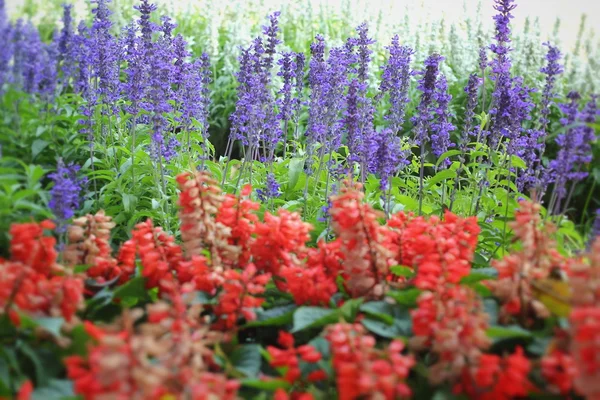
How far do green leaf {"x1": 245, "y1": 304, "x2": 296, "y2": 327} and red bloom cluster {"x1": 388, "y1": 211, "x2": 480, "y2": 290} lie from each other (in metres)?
0.42

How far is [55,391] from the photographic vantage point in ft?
6.11

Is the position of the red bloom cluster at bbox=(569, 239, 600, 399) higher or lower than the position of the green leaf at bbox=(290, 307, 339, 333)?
higher

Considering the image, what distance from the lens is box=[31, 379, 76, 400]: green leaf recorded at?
1813mm

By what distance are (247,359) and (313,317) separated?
24 cm

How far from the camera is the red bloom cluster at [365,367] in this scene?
1.72 metres

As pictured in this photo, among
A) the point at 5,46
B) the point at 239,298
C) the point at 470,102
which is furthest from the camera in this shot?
the point at 470,102

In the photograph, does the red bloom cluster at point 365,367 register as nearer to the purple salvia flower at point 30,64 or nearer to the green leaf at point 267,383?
the green leaf at point 267,383

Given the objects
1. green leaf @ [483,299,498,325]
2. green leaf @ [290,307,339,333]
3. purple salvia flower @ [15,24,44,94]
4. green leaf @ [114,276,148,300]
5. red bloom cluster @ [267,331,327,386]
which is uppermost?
purple salvia flower @ [15,24,44,94]

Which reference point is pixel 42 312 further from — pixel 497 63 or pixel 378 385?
pixel 497 63

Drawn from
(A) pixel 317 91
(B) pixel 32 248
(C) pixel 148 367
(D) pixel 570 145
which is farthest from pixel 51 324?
(A) pixel 317 91

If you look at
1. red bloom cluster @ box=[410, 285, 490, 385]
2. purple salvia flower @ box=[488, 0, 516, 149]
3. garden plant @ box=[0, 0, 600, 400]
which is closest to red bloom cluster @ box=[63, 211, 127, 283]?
garden plant @ box=[0, 0, 600, 400]

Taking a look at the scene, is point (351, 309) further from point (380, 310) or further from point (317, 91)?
point (317, 91)

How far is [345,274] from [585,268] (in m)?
0.92

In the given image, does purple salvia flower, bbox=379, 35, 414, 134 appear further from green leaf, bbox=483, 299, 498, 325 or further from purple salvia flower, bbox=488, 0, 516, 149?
green leaf, bbox=483, 299, 498, 325
